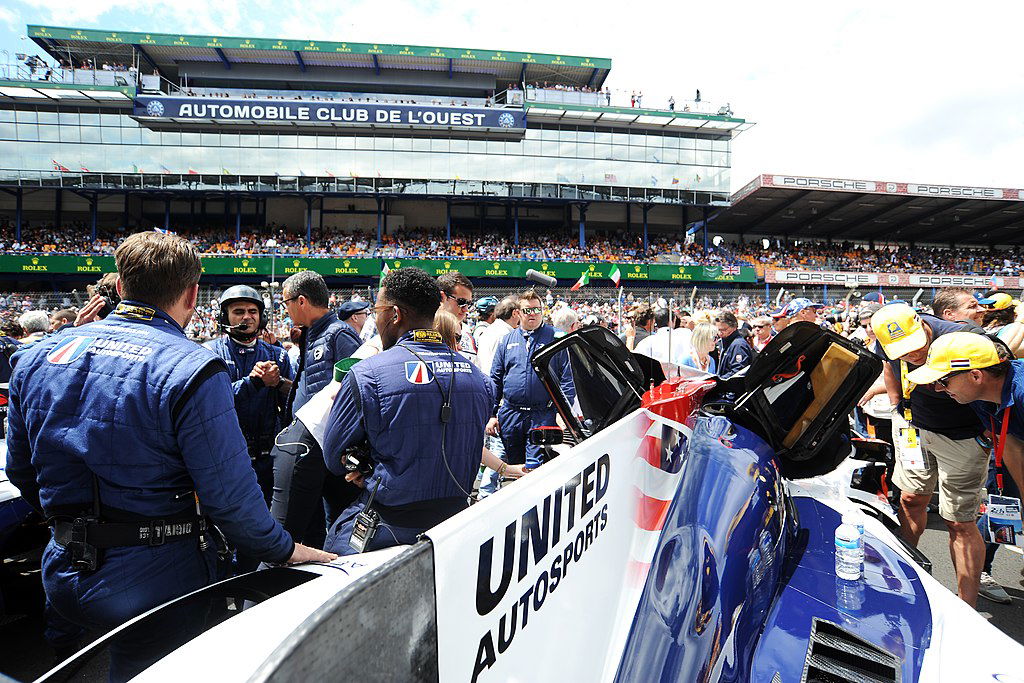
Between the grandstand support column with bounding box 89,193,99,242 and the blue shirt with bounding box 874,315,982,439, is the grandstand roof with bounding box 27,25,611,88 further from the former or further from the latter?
the blue shirt with bounding box 874,315,982,439

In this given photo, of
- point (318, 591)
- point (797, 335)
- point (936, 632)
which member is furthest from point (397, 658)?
point (797, 335)

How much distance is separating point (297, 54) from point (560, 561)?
147ft

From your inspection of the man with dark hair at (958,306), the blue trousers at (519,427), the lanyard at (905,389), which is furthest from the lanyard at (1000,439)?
the blue trousers at (519,427)

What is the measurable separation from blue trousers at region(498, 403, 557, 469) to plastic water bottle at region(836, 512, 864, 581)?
10.6 ft

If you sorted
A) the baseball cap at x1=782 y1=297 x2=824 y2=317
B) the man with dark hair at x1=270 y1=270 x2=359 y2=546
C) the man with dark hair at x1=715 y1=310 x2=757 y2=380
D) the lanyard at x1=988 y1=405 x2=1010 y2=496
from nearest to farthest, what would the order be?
the lanyard at x1=988 y1=405 x2=1010 y2=496 → the man with dark hair at x1=270 y1=270 x2=359 y2=546 → the baseball cap at x1=782 y1=297 x2=824 y2=317 → the man with dark hair at x1=715 y1=310 x2=757 y2=380

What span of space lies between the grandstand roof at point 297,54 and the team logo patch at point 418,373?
41.1 metres

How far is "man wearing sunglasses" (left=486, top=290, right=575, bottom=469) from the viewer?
16.3 ft

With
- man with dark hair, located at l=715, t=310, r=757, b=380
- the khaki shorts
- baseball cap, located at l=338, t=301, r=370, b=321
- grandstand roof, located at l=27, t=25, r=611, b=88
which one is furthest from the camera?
Result: grandstand roof, located at l=27, t=25, r=611, b=88

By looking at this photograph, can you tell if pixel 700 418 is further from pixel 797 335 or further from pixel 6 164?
pixel 6 164

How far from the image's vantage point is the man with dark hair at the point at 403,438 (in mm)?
2219


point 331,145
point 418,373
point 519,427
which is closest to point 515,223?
point 331,145

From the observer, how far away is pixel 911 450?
397 centimetres

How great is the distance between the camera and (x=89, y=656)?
1.36 meters

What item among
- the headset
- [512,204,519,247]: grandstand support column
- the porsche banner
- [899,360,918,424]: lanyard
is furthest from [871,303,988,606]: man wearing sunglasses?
the porsche banner
